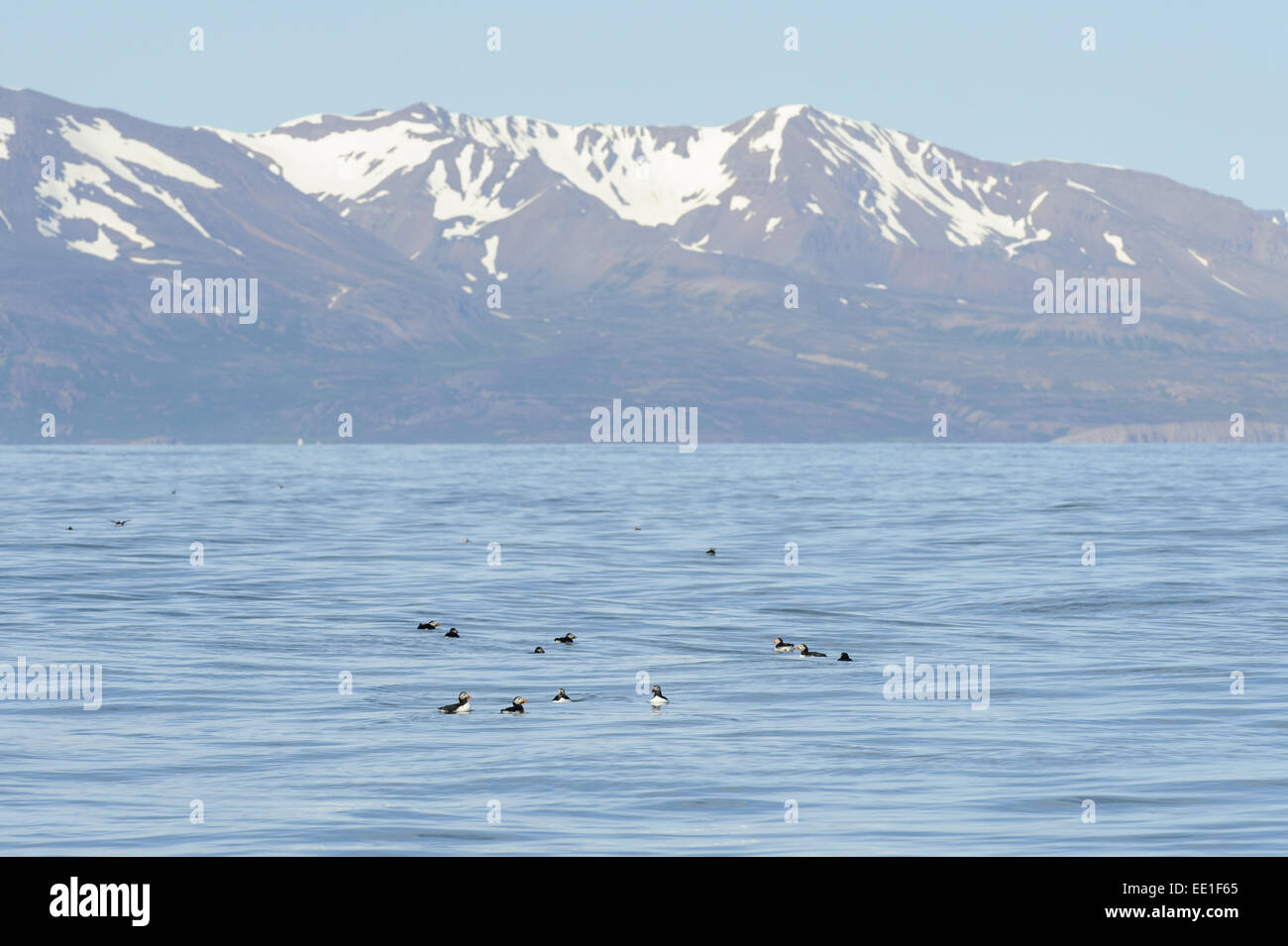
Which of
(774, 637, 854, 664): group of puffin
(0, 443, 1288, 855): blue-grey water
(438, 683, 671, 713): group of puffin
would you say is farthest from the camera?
(774, 637, 854, 664): group of puffin

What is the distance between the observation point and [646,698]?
3659 cm

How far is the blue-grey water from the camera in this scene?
77.6 feet

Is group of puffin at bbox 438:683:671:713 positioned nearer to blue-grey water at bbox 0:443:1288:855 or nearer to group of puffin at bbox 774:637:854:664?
blue-grey water at bbox 0:443:1288:855

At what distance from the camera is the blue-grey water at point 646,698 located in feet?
77.6

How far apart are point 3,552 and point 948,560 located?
41.9m

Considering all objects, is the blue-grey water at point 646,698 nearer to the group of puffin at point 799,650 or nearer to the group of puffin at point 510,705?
the group of puffin at point 510,705

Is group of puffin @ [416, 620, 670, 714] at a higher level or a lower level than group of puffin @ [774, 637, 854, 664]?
lower

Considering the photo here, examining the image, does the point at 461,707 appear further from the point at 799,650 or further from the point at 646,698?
the point at 799,650

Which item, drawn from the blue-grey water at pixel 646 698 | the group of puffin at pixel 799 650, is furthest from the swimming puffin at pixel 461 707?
the group of puffin at pixel 799 650

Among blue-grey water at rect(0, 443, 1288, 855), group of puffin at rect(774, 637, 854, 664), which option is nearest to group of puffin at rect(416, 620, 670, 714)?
blue-grey water at rect(0, 443, 1288, 855)
